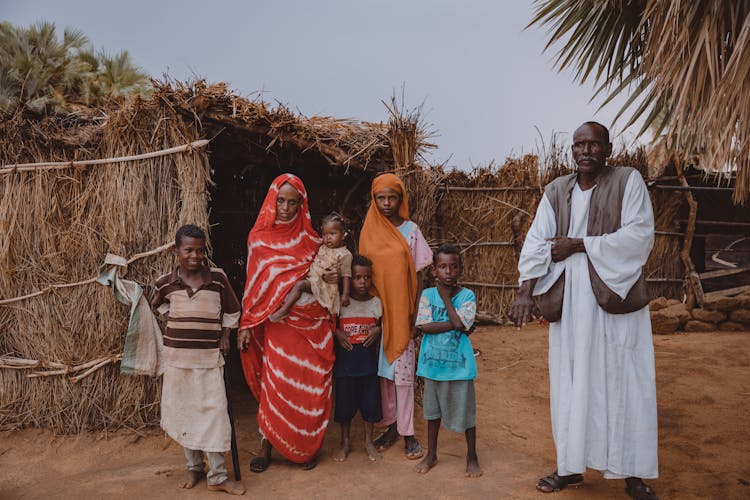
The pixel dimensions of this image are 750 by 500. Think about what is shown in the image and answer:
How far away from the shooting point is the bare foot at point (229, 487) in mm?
3092

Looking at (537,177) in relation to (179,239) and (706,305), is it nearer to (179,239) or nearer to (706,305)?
(706,305)

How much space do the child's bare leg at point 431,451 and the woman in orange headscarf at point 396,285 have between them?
18cm

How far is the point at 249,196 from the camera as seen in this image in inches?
248

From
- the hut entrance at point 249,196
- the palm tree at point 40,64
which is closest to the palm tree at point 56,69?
the palm tree at point 40,64

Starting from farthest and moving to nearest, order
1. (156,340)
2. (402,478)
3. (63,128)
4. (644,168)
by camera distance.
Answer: (644,168)
(63,128)
(156,340)
(402,478)

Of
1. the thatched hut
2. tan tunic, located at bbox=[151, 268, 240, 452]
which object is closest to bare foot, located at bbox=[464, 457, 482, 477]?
tan tunic, located at bbox=[151, 268, 240, 452]

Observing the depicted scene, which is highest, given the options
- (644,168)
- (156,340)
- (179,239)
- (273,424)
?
(644,168)

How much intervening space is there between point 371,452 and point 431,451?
455 millimetres

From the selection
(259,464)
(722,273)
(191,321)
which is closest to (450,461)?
(259,464)

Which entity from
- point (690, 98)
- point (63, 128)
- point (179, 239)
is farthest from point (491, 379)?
point (63, 128)

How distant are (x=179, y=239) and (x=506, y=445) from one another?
278cm

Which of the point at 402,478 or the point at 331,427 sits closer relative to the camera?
the point at 402,478

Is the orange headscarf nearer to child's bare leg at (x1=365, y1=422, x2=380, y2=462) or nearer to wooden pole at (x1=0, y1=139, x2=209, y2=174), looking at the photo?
child's bare leg at (x1=365, y1=422, x2=380, y2=462)

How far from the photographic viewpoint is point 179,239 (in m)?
3.08
